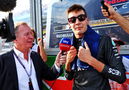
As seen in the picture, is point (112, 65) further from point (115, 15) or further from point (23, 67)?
point (23, 67)

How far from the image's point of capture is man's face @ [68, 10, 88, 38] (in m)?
1.89

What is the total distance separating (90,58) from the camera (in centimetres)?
175

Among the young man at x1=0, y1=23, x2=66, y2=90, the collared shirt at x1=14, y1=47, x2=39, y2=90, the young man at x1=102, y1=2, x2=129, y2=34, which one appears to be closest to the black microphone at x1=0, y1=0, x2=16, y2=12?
the young man at x1=0, y1=23, x2=66, y2=90

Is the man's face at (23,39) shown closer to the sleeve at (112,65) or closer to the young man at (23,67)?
the young man at (23,67)

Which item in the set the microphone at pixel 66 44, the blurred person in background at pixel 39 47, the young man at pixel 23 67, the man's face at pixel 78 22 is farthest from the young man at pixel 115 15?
the blurred person in background at pixel 39 47

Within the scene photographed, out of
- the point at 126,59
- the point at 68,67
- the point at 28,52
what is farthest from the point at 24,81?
the point at 126,59

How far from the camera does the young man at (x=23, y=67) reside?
2240 mm

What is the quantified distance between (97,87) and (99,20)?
1.40m

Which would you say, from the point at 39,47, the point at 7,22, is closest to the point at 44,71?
the point at 7,22

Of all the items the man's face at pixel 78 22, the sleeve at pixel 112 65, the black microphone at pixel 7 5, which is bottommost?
the sleeve at pixel 112 65

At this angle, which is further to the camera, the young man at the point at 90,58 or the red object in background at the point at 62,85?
the red object in background at the point at 62,85

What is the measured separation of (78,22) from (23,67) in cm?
81

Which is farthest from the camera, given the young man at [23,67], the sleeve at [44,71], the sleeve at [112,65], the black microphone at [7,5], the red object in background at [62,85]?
the red object in background at [62,85]

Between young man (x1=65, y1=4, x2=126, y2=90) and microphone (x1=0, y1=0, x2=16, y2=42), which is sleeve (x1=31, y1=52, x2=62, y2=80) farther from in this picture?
young man (x1=65, y1=4, x2=126, y2=90)
